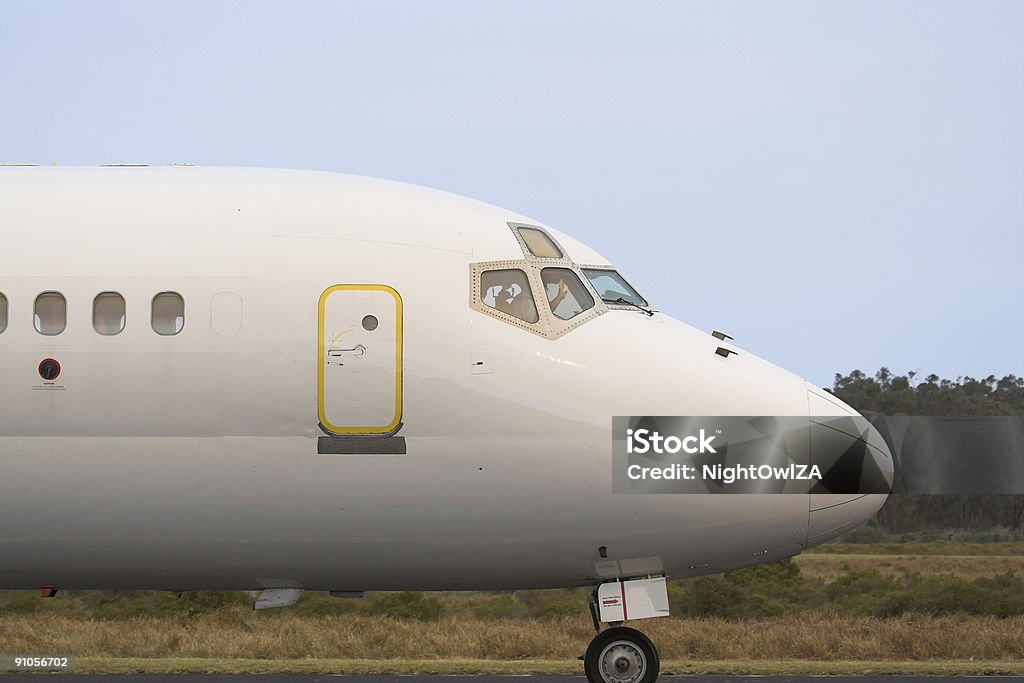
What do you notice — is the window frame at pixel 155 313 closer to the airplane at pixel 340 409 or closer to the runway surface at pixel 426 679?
the airplane at pixel 340 409

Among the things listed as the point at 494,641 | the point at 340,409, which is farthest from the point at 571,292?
the point at 494,641

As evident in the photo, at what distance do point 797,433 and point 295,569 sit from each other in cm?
503

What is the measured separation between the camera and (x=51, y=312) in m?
12.7

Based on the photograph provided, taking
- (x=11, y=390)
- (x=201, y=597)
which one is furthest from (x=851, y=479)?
(x=201, y=597)

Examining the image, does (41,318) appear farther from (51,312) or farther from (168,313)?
(168,313)

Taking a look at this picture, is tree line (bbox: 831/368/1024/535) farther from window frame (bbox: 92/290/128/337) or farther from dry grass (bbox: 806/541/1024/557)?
window frame (bbox: 92/290/128/337)

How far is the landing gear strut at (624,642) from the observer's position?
13.2 m

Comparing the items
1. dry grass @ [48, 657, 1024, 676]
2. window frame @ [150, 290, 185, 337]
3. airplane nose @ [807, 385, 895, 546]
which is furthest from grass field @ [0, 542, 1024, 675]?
window frame @ [150, 290, 185, 337]

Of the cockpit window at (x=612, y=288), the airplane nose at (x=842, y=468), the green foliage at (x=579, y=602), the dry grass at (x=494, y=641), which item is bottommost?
the green foliage at (x=579, y=602)

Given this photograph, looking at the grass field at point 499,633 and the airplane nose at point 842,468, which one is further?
the grass field at point 499,633

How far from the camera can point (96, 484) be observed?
12594mm

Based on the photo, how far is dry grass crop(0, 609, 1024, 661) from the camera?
23203mm

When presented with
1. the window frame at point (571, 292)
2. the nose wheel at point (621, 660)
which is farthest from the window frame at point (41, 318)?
the nose wheel at point (621, 660)

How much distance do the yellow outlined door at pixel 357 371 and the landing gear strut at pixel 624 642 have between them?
2.88 metres
